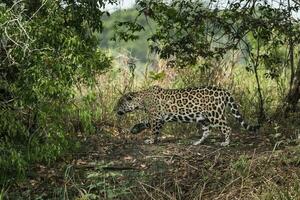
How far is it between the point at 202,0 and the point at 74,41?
4311 mm

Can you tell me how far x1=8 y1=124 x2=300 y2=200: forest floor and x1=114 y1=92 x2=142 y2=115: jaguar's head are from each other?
3.74 feet

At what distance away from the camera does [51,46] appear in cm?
660

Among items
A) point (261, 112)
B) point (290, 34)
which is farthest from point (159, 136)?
point (290, 34)

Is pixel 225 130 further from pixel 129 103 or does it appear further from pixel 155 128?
pixel 129 103

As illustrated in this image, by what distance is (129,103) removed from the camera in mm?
10586

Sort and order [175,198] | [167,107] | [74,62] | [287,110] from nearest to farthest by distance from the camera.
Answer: [74,62] < [175,198] < [167,107] < [287,110]

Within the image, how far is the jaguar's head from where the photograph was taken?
34.5 ft

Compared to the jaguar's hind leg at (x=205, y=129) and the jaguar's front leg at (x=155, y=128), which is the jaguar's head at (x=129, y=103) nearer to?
the jaguar's front leg at (x=155, y=128)

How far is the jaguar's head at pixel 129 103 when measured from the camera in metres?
10.5

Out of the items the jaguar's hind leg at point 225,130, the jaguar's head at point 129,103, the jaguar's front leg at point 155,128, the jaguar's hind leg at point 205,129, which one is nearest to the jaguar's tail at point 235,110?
the jaguar's hind leg at point 225,130

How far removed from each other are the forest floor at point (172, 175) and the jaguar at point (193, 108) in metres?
0.51

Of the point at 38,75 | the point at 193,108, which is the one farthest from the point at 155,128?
the point at 38,75

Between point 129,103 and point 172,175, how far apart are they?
2.98m

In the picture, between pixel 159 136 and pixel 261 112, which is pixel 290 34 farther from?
pixel 159 136
